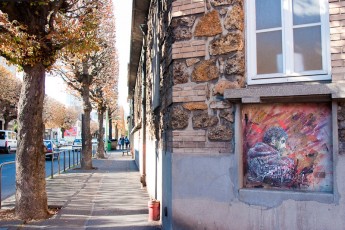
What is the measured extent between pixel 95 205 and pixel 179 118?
4.62 metres

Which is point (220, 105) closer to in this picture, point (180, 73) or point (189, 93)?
point (189, 93)

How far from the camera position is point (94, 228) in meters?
6.67

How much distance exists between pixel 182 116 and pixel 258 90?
1077 millimetres

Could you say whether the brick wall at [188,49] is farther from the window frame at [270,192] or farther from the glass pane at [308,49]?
the glass pane at [308,49]

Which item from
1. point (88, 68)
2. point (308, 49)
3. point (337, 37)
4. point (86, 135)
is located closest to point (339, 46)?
point (337, 37)

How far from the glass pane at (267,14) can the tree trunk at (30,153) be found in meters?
4.88

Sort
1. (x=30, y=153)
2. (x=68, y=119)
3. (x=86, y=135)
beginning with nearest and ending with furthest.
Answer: (x=30, y=153), (x=86, y=135), (x=68, y=119)

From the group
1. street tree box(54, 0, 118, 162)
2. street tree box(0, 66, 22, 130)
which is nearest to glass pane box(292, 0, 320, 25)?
street tree box(54, 0, 118, 162)

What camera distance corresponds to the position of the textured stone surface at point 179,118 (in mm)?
5027

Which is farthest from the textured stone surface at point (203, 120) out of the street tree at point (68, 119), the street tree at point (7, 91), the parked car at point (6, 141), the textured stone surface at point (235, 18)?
the street tree at point (68, 119)

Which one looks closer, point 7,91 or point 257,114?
point 257,114

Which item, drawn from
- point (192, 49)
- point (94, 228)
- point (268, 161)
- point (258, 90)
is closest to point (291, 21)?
point (258, 90)

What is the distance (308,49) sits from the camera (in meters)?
4.48

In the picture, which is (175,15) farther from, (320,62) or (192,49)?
(320,62)
